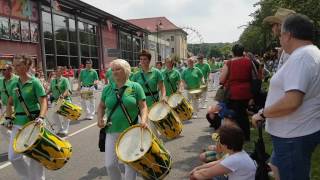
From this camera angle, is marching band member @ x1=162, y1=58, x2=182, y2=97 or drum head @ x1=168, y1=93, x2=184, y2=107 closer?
drum head @ x1=168, y1=93, x2=184, y2=107

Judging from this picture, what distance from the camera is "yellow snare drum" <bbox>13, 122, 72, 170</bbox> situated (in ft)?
17.3

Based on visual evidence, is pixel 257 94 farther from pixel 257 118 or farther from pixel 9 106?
pixel 9 106

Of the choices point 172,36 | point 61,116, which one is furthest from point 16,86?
point 172,36

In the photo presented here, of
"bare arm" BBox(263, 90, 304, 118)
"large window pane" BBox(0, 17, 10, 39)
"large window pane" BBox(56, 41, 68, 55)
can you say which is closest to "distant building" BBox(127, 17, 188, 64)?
"large window pane" BBox(56, 41, 68, 55)

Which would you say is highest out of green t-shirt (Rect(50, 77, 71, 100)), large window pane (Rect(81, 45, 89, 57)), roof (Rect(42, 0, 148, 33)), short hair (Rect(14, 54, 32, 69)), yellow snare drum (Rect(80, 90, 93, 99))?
roof (Rect(42, 0, 148, 33))

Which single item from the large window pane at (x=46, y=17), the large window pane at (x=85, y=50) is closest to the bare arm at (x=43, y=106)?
the large window pane at (x=46, y=17)

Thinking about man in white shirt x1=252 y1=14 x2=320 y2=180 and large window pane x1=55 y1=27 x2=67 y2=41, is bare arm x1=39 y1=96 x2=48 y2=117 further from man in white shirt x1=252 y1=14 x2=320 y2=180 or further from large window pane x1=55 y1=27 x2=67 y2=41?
large window pane x1=55 y1=27 x2=67 y2=41

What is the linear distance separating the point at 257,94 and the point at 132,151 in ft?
8.44

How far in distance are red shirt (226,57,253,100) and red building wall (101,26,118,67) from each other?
1496 inches

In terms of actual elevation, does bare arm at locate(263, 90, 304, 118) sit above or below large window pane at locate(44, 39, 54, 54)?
below

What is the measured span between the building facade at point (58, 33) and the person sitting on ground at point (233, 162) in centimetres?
2244

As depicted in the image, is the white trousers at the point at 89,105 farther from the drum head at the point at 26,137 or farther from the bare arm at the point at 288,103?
the bare arm at the point at 288,103

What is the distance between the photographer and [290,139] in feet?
11.3

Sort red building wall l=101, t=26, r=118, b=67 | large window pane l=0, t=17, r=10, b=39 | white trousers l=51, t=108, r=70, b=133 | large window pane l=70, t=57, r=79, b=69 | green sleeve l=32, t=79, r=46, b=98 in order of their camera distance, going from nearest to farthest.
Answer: green sleeve l=32, t=79, r=46, b=98, white trousers l=51, t=108, r=70, b=133, large window pane l=0, t=17, r=10, b=39, large window pane l=70, t=57, r=79, b=69, red building wall l=101, t=26, r=118, b=67
